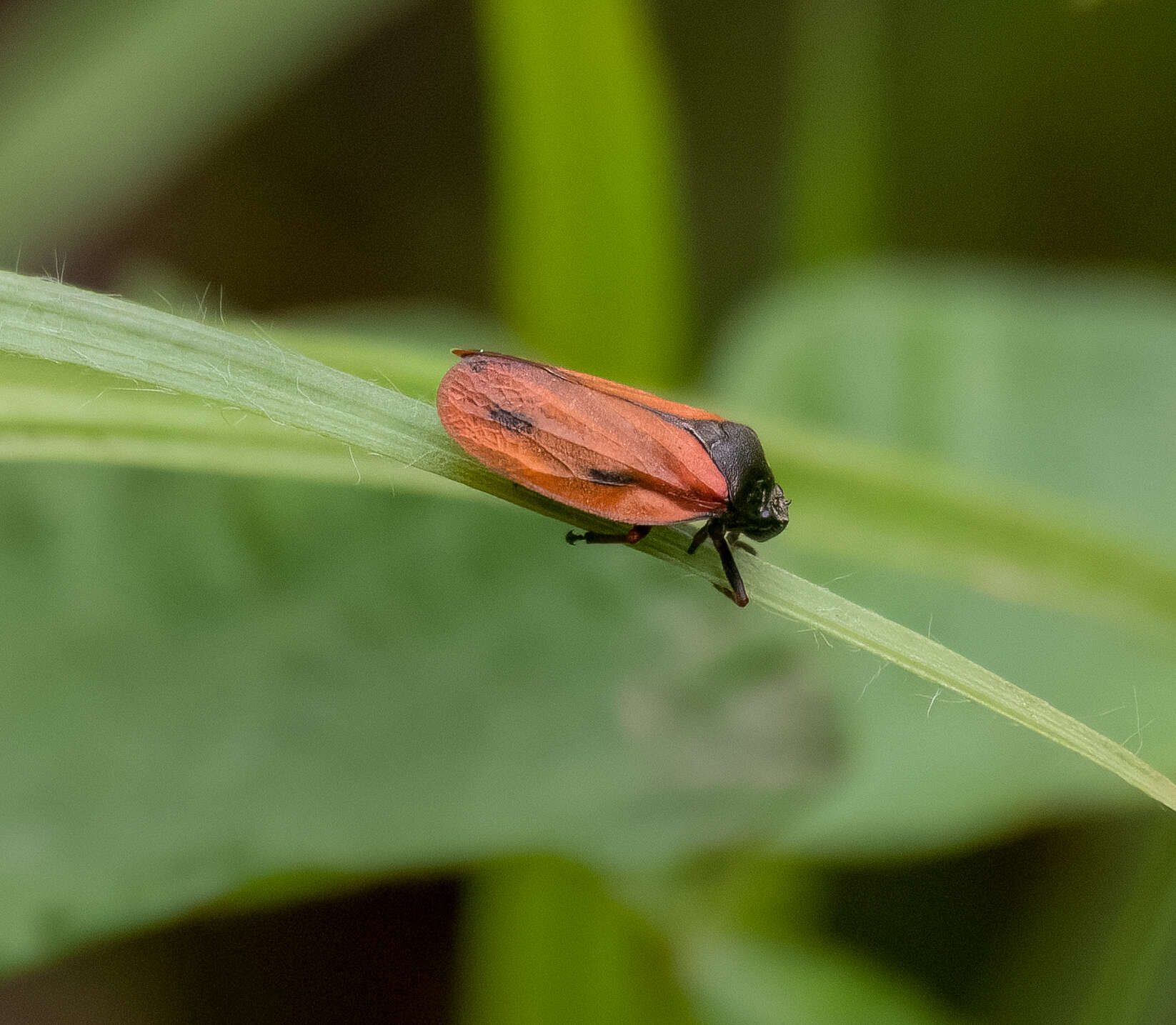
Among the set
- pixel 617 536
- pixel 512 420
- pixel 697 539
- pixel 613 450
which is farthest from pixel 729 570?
pixel 512 420

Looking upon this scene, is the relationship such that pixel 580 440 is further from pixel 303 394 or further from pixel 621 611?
pixel 621 611

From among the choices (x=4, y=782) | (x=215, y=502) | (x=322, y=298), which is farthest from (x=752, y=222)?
(x=4, y=782)

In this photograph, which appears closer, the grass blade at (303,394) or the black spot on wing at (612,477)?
the grass blade at (303,394)

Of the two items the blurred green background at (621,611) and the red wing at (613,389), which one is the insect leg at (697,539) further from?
the blurred green background at (621,611)

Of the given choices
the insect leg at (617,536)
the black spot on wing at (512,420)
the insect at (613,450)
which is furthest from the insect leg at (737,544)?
the black spot on wing at (512,420)

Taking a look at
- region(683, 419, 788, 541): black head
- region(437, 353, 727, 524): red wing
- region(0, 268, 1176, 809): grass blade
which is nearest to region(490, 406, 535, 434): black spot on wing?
region(437, 353, 727, 524): red wing

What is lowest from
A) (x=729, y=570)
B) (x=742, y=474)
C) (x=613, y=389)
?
(x=729, y=570)
